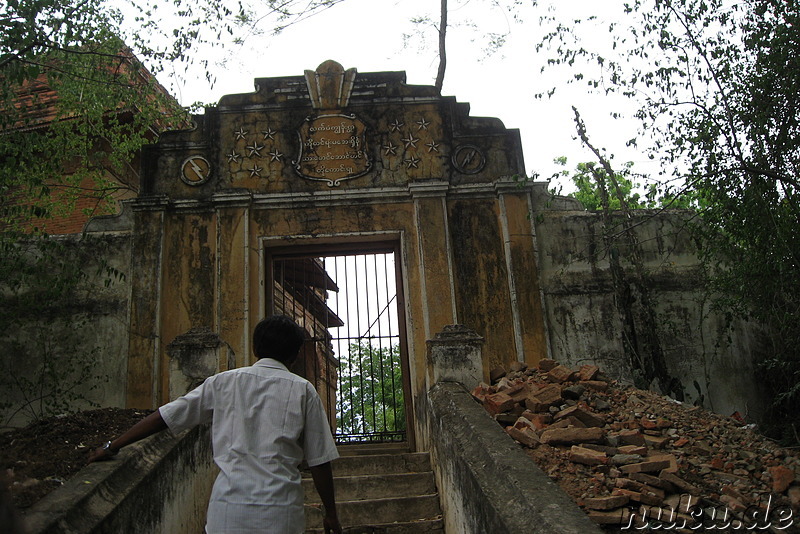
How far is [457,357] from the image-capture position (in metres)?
6.45

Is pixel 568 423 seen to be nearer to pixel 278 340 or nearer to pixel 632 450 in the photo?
pixel 632 450

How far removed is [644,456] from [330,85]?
6310 mm

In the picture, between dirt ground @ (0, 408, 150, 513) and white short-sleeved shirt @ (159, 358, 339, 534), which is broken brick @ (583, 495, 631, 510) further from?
dirt ground @ (0, 408, 150, 513)

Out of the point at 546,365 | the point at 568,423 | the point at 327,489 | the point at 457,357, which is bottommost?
the point at 327,489

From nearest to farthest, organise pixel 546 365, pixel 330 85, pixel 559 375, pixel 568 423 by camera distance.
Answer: pixel 568 423 < pixel 559 375 < pixel 546 365 < pixel 330 85

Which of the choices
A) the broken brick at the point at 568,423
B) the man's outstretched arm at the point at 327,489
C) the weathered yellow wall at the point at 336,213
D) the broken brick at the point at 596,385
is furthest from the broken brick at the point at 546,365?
the man's outstretched arm at the point at 327,489

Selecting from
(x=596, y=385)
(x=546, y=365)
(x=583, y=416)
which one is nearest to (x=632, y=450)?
(x=583, y=416)

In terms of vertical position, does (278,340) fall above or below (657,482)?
above

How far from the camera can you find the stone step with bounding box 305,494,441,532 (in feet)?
17.5

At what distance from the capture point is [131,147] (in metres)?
10.5

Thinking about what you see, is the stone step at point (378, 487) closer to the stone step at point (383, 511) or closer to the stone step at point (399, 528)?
the stone step at point (383, 511)

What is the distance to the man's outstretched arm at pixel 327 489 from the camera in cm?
301

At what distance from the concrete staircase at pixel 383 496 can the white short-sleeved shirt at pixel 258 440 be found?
8.05 feet

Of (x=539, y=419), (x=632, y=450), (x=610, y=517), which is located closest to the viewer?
(x=610, y=517)
